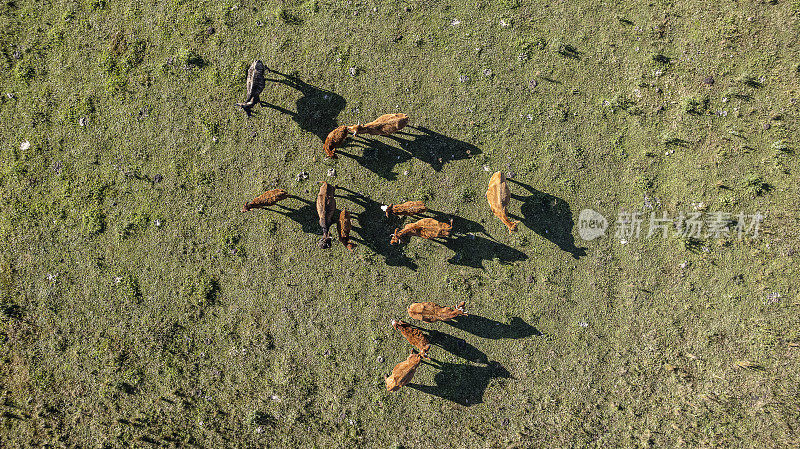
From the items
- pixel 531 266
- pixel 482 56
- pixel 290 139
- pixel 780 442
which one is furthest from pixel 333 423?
pixel 780 442

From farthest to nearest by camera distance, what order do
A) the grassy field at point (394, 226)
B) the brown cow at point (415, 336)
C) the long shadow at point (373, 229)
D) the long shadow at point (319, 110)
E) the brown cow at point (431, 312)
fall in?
1. the long shadow at point (319, 110)
2. the long shadow at point (373, 229)
3. the grassy field at point (394, 226)
4. the brown cow at point (415, 336)
5. the brown cow at point (431, 312)

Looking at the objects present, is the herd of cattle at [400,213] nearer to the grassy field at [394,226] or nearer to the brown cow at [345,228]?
the brown cow at [345,228]

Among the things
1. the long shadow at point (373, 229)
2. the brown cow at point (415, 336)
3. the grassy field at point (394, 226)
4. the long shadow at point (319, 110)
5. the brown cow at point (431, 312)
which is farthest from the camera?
the long shadow at point (319, 110)

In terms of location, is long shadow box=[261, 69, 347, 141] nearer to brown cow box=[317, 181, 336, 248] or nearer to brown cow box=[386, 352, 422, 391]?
brown cow box=[317, 181, 336, 248]

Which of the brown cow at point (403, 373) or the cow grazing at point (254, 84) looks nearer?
the brown cow at point (403, 373)

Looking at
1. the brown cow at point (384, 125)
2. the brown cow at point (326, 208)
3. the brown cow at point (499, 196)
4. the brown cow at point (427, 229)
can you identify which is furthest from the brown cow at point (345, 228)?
the brown cow at point (499, 196)

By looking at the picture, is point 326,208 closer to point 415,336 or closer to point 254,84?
point 254,84

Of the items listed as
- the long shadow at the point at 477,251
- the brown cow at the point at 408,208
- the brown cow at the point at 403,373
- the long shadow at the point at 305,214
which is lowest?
the brown cow at the point at 403,373
